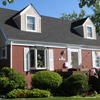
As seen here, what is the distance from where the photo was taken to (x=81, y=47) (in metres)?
17.2

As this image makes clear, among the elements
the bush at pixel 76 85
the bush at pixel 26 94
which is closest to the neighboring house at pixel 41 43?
the bush at pixel 26 94

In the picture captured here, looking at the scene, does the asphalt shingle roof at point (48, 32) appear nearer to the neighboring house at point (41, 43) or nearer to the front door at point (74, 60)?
the neighboring house at point (41, 43)

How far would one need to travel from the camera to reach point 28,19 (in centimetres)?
1566

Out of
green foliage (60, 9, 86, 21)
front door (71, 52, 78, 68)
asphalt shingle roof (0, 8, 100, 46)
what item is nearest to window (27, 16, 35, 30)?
asphalt shingle roof (0, 8, 100, 46)

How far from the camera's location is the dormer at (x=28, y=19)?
50.0ft

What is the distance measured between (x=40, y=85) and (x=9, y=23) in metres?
6.98

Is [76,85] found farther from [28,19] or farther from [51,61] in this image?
[28,19]

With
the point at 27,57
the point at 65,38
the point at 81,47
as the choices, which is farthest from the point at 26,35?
the point at 81,47

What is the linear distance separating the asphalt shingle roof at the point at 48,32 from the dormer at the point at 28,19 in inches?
17.0

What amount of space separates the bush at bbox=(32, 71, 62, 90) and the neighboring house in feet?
7.92

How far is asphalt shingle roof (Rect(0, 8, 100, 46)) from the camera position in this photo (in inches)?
568

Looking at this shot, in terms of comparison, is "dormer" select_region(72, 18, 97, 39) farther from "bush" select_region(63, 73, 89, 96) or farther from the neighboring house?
"bush" select_region(63, 73, 89, 96)

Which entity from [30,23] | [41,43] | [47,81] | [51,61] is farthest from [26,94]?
[30,23]

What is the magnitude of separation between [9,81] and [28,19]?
6572mm
